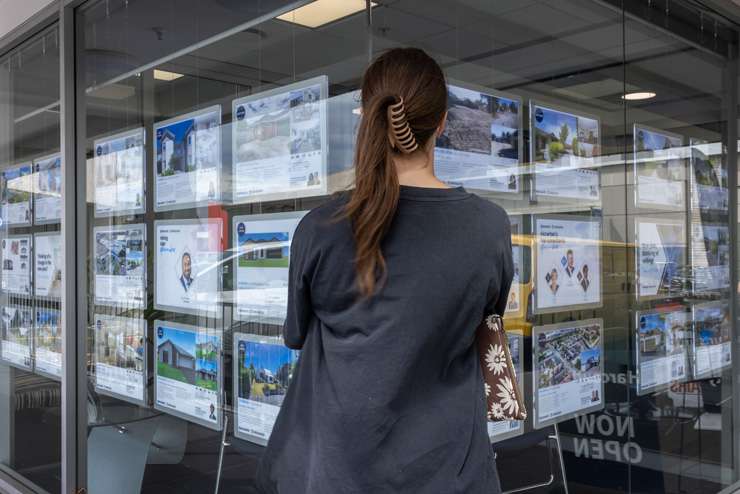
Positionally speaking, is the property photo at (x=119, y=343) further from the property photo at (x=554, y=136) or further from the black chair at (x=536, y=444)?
the property photo at (x=554, y=136)

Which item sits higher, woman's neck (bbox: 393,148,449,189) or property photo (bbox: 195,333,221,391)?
woman's neck (bbox: 393,148,449,189)

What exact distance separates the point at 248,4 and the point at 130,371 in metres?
1.57

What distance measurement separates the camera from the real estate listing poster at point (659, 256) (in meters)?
2.84

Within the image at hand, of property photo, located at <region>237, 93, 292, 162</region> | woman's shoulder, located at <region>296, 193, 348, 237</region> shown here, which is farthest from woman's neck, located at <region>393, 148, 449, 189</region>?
property photo, located at <region>237, 93, 292, 162</region>

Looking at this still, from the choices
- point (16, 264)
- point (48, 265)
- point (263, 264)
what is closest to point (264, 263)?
point (263, 264)

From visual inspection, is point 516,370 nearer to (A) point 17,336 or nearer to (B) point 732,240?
(B) point 732,240

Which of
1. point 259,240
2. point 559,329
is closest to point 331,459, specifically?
point 259,240

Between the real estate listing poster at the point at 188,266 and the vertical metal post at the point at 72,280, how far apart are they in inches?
20.7

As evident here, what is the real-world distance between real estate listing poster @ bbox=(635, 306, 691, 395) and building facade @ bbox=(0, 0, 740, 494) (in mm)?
13

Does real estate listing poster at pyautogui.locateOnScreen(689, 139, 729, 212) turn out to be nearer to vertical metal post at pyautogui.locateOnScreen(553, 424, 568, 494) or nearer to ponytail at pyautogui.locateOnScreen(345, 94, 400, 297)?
vertical metal post at pyautogui.locateOnScreen(553, 424, 568, 494)

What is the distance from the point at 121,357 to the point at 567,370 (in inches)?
72.9

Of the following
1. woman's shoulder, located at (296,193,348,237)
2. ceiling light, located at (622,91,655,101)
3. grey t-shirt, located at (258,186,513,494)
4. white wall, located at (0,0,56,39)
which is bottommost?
grey t-shirt, located at (258,186,513,494)

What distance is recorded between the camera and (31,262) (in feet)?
11.4

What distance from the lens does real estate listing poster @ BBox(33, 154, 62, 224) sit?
3174mm
